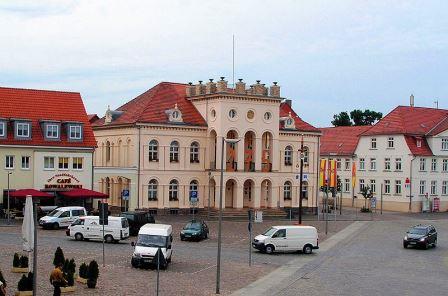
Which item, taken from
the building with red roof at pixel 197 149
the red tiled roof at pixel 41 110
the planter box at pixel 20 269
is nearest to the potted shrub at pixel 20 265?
the planter box at pixel 20 269

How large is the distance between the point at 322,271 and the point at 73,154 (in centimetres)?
3177

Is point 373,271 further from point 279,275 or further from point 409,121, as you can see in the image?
point 409,121

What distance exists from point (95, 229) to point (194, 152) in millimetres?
26900

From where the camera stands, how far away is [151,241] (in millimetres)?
37500

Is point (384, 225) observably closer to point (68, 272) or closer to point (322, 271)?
point (322, 271)

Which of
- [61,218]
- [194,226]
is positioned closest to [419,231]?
[194,226]

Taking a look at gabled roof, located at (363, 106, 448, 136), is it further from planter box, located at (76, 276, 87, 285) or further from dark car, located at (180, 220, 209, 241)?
planter box, located at (76, 276, 87, 285)

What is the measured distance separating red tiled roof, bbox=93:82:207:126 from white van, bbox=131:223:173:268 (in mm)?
31598

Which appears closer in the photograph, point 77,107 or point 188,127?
point 77,107

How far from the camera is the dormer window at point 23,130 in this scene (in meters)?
62.2

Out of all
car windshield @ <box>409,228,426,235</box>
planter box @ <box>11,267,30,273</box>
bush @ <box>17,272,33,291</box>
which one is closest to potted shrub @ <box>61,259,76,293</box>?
bush @ <box>17,272,33,291</box>

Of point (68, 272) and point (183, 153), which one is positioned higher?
point (183, 153)

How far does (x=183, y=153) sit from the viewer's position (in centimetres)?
7169

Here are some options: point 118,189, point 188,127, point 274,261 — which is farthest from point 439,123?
point 274,261
